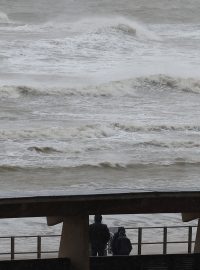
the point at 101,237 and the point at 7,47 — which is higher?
the point at 101,237

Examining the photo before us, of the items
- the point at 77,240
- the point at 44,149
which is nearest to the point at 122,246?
the point at 77,240

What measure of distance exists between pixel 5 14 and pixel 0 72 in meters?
17.5

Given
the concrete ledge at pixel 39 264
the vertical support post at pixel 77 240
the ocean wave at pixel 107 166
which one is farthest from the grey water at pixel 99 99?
the concrete ledge at pixel 39 264

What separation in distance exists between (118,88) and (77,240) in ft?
88.8

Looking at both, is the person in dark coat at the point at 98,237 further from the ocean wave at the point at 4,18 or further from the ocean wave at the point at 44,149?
the ocean wave at the point at 4,18

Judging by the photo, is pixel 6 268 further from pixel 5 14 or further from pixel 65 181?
pixel 5 14

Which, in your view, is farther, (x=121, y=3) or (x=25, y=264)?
(x=121, y=3)

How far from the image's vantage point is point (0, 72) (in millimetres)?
36156

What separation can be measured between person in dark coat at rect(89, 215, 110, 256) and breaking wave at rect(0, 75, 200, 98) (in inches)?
899

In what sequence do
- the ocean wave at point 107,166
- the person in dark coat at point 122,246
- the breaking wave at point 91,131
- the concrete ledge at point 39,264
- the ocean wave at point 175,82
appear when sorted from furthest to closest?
the ocean wave at point 175,82
the breaking wave at point 91,131
the ocean wave at point 107,166
the person in dark coat at point 122,246
the concrete ledge at point 39,264

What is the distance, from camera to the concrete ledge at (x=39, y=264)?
7.57 metres

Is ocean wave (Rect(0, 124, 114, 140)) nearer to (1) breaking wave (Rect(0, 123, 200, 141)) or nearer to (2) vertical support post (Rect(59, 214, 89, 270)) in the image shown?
(1) breaking wave (Rect(0, 123, 200, 141))

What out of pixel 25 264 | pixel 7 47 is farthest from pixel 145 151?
pixel 7 47

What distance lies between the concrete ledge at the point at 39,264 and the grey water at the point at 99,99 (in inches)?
23.3
